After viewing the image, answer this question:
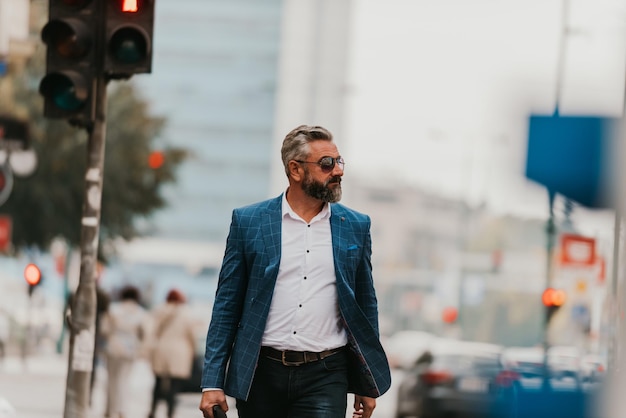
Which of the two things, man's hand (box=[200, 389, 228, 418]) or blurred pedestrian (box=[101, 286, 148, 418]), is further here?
blurred pedestrian (box=[101, 286, 148, 418])

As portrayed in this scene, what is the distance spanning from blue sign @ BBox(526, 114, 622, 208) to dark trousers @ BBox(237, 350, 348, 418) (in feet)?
6.87

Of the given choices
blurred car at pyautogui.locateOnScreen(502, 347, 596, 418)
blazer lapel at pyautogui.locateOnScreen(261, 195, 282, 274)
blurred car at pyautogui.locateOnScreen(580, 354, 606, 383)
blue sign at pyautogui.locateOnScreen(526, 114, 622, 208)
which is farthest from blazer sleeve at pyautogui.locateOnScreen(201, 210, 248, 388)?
blue sign at pyautogui.locateOnScreen(526, 114, 622, 208)

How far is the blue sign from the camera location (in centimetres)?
300

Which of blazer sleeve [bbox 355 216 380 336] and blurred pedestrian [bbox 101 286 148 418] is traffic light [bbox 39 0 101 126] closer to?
blazer sleeve [bbox 355 216 380 336]

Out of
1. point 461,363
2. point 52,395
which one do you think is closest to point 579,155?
point 461,363

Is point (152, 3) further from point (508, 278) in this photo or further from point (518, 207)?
point (508, 278)

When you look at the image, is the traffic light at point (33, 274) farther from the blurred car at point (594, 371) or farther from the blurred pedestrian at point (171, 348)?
the blurred car at point (594, 371)

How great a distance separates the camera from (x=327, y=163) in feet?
17.2

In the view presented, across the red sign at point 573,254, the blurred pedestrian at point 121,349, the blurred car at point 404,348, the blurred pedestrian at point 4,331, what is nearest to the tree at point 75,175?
the blurred pedestrian at point 4,331

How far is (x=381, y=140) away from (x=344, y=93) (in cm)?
2916

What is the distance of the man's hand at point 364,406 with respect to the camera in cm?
523

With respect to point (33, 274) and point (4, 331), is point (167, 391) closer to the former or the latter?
point (33, 274)

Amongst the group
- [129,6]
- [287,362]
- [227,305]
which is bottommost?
[287,362]

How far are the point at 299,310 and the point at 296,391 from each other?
12.3 inches
